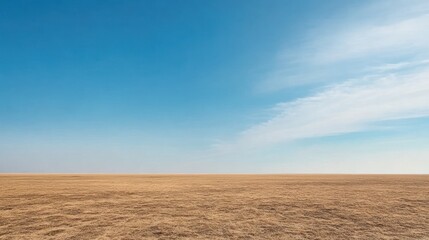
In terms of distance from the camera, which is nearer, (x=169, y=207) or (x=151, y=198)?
(x=169, y=207)

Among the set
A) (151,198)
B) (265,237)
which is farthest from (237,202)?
(265,237)

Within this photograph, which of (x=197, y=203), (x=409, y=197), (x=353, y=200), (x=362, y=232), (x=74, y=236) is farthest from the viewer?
(x=409, y=197)

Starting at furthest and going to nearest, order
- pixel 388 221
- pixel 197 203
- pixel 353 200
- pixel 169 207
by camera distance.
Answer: pixel 353 200 → pixel 197 203 → pixel 169 207 → pixel 388 221

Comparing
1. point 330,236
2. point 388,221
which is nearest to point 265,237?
point 330,236

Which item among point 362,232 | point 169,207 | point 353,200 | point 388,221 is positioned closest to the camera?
point 362,232

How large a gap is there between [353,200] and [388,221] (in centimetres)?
889

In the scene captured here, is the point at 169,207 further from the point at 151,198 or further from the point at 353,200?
the point at 353,200

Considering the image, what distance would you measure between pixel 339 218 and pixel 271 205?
6.12 metres

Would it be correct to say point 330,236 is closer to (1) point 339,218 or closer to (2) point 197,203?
(1) point 339,218

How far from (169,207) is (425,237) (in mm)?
18090

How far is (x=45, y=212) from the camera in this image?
80.8 ft

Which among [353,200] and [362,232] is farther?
[353,200]

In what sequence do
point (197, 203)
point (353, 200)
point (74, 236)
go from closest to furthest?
point (74, 236), point (197, 203), point (353, 200)

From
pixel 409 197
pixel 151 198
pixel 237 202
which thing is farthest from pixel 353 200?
pixel 151 198
